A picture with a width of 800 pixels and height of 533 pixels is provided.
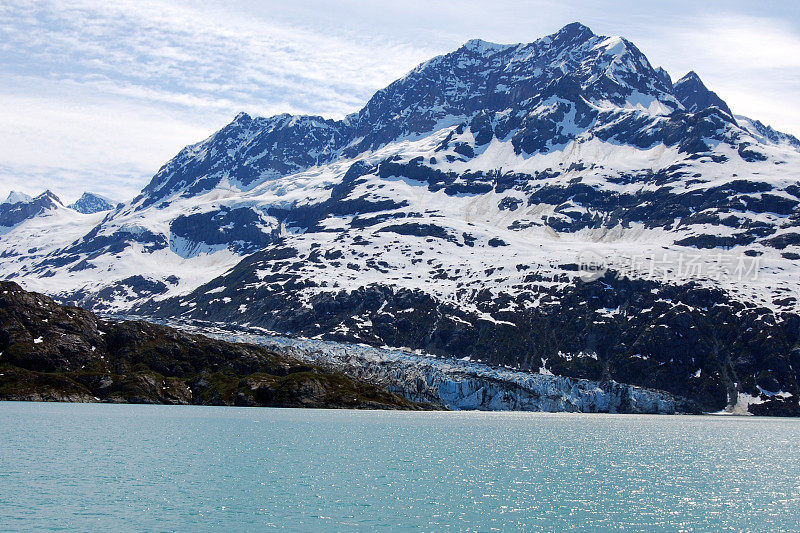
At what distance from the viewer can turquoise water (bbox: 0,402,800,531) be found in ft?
212

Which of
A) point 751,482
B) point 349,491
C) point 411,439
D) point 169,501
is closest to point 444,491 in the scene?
point 349,491

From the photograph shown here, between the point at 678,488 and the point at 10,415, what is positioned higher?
the point at 678,488

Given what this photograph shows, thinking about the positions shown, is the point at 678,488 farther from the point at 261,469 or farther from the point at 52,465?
the point at 52,465

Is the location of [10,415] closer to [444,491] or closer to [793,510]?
[444,491]

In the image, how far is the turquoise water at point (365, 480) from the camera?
64625 millimetres

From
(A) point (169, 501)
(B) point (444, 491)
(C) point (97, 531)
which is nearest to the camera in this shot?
(C) point (97, 531)

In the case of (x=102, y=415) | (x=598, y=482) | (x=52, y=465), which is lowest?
(x=102, y=415)

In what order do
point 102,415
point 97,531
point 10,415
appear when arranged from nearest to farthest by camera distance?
point 97,531
point 10,415
point 102,415

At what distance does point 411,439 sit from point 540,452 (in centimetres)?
2715

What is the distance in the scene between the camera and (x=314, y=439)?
13250cm

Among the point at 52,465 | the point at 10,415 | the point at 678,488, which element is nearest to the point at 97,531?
the point at 52,465

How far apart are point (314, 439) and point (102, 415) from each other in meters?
63.8

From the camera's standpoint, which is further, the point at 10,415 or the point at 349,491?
the point at 10,415

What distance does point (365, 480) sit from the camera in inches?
3378
